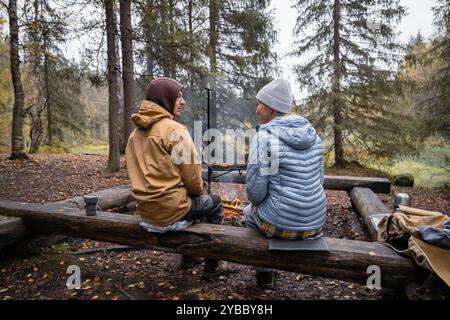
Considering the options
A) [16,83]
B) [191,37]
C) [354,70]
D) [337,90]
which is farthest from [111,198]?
[354,70]

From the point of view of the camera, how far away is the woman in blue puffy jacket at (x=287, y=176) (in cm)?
239

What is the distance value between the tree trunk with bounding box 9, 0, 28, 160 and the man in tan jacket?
8.39 meters

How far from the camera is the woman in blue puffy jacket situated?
2.39 metres

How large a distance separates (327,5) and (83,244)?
11461mm

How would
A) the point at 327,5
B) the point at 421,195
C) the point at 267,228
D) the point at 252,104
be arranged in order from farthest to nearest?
the point at 252,104 < the point at 327,5 < the point at 421,195 < the point at 267,228

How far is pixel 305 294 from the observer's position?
2918 millimetres

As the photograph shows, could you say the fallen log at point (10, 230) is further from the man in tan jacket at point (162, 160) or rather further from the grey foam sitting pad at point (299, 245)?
the grey foam sitting pad at point (299, 245)

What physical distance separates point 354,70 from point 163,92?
1038 cm

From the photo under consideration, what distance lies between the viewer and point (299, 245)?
97.3 inches

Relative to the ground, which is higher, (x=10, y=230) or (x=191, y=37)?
(x=191, y=37)

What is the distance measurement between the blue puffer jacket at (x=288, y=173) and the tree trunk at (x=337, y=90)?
9.15m

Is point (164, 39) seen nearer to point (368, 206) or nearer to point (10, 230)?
point (10, 230)
